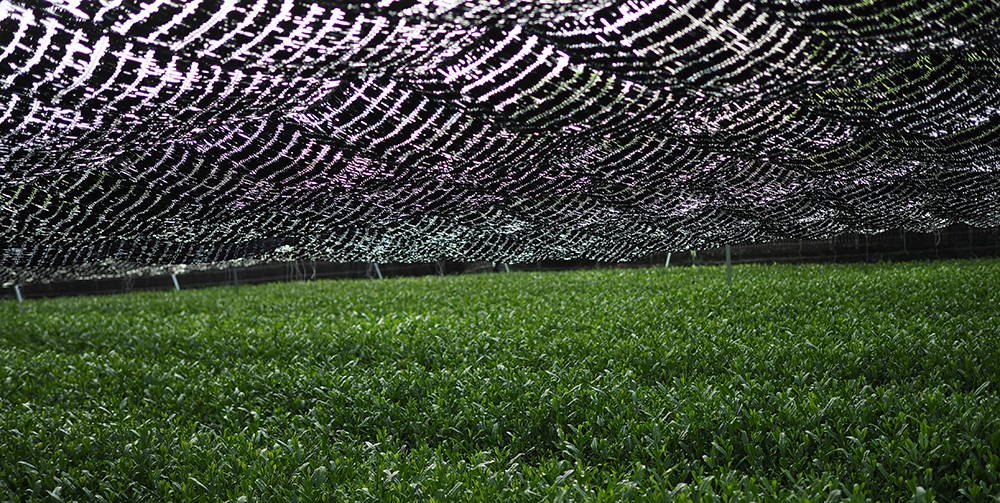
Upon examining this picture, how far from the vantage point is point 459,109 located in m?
1.87

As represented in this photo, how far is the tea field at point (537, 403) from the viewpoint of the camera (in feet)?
11.4

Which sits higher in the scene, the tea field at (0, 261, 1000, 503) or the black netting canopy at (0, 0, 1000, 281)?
the black netting canopy at (0, 0, 1000, 281)

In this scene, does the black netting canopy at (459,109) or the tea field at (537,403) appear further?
the tea field at (537,403)

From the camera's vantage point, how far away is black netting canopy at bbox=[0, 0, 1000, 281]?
4.10 ft

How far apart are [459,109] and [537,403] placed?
3.31m

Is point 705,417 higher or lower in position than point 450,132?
lower

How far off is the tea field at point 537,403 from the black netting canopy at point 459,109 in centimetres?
117

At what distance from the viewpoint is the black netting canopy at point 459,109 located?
49.3 inches

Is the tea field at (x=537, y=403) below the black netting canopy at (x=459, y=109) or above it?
below

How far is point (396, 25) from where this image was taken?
1.25 meters

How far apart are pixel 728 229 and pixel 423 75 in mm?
4185

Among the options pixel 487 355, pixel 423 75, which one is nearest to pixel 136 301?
pixel 487 355

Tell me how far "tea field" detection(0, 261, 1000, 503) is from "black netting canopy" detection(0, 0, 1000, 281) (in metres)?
1.17

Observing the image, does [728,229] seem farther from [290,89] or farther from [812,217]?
[290,89]
